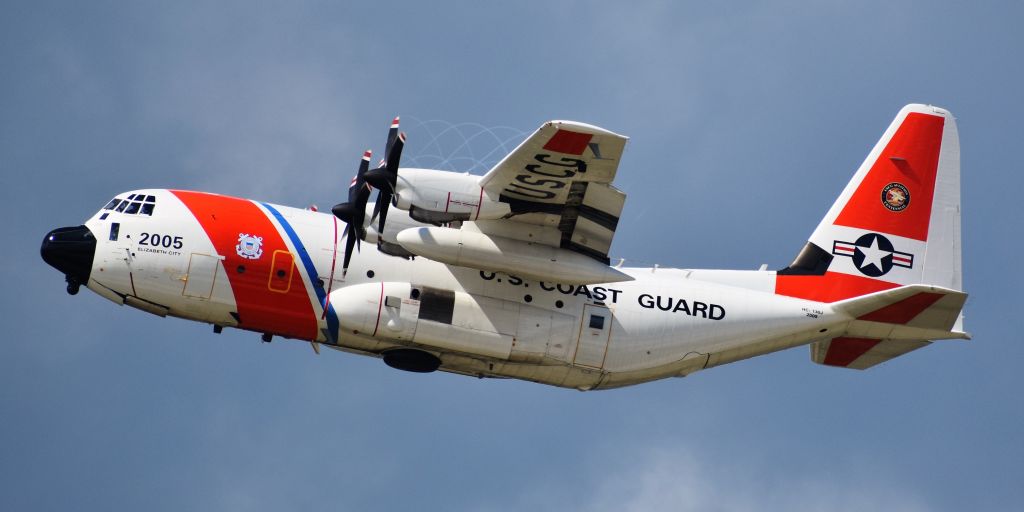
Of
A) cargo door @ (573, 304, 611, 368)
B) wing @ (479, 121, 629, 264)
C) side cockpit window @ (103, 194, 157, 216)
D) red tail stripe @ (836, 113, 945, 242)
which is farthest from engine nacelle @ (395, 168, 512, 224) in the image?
red tail stripe @ (836, 113, 945, 242)

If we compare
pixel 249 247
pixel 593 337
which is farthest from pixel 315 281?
pixel 593 337

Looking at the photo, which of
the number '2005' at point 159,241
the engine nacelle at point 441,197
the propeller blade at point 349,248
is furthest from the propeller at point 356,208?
the number '2005' at point 159,241

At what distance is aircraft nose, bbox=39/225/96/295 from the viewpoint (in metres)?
22.4

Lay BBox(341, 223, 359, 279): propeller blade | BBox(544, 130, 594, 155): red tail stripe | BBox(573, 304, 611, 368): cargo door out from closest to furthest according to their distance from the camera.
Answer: BBox(544, 130, 594, 155): red tail stripe
BBox(341, 223, 359, 279): propeller blade
BBox(573, 304, 611, 368): cargo door

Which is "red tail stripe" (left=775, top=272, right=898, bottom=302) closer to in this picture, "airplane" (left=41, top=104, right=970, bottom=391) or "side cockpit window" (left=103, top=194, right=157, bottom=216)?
"airplane" (left=41, top=104, right=970, bottom=391)

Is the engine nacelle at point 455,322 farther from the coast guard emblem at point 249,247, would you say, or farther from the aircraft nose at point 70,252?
the aircraft nose at point 70,252

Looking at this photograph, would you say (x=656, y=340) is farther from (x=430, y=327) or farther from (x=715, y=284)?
(x=430, y=327)

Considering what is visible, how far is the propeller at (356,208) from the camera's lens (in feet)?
72.9

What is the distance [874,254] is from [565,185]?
749cm

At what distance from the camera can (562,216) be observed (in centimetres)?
2231

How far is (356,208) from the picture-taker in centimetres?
2222

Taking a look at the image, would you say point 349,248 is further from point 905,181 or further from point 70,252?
point 905,181

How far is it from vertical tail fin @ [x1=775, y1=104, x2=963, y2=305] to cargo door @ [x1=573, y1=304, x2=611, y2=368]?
3.85 metres

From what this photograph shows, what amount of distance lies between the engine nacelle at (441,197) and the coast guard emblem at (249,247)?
2.91 m
